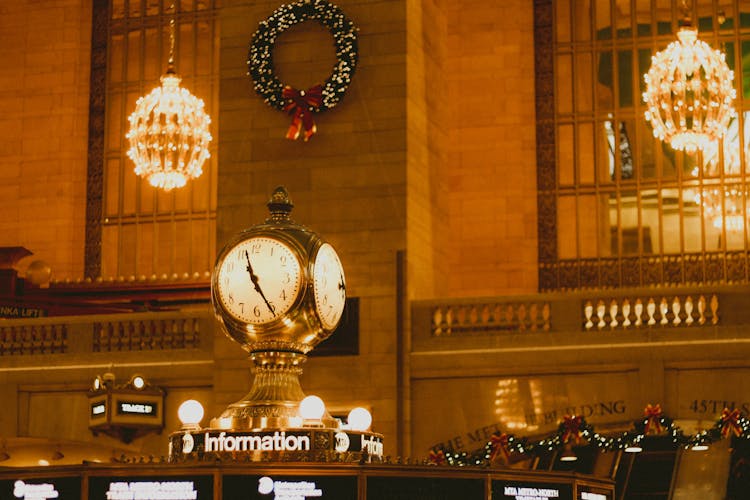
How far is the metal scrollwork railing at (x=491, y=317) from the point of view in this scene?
14945mm

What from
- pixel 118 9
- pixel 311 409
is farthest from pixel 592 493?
pixel 118 9

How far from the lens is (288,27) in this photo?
621 inches

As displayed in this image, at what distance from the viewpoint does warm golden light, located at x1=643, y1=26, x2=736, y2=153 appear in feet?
49.8

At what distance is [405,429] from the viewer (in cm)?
1487

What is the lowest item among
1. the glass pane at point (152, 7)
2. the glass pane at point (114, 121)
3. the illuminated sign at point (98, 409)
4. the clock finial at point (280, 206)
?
the illuminated sign at point (98, 409)

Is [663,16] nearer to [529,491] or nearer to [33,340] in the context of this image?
[33,340]

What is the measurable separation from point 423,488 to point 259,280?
0.90 meters

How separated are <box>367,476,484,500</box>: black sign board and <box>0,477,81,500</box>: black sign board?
0.89 m

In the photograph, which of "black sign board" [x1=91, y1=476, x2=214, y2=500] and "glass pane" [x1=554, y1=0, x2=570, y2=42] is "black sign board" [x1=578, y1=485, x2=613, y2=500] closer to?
"black sign board" [x1=91, y1=476, x2=214, y2=500]

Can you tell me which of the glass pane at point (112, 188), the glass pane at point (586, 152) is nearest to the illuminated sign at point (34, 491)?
the glass pane at point (586, 152)

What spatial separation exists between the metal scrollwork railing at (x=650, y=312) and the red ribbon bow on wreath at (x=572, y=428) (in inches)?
47.7

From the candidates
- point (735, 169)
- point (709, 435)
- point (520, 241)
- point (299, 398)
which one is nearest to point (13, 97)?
point (520, 241)

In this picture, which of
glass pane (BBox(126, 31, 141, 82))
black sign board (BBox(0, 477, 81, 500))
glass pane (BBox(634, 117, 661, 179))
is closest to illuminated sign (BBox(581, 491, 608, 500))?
black sign board (BBox(0, 477, 81, 500))

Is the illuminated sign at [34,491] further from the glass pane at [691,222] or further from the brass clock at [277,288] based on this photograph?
the glass pane at [691,222]
